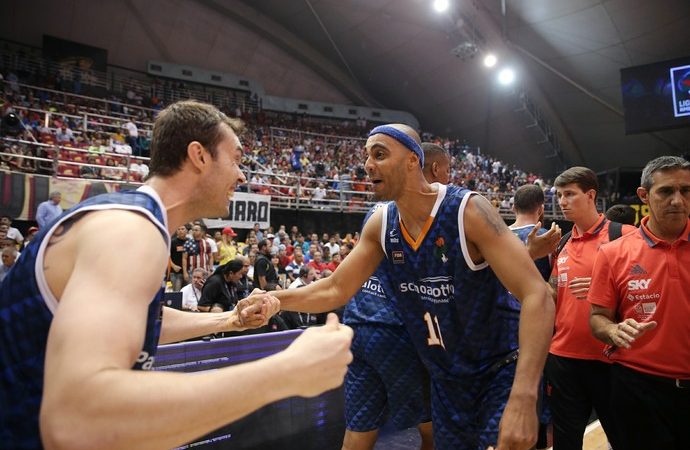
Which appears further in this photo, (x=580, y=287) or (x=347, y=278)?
(x=580, y=287)

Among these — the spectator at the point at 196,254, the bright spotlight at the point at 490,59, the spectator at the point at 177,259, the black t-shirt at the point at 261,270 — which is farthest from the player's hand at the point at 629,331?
the bright spotlight at the point at 490,59

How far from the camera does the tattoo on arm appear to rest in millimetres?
2098

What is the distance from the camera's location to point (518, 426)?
1.75 meters

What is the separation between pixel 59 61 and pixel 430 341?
78.6 feet

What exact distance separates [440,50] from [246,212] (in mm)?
17893

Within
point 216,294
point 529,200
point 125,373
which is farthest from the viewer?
point 216,294

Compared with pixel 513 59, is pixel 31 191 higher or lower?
lower

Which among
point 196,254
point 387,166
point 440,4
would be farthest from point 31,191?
point 440,4

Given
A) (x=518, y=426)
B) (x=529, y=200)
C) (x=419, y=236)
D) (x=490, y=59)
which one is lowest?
(x=518, y=426)

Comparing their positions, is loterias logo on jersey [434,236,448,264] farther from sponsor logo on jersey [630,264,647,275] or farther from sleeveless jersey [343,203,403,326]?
sponsor logo on jersey [630,264,647,275]

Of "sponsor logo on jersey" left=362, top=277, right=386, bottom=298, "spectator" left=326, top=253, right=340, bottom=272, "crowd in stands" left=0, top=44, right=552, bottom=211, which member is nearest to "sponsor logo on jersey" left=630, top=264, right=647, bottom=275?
"sponsor logo on jersey" left=362, top=277, right=386, bottom=298

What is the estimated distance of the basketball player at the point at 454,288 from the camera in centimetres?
206

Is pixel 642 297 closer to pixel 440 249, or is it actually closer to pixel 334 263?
pixel 440 249

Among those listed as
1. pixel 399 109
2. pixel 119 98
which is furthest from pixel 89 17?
pixel 399 109
